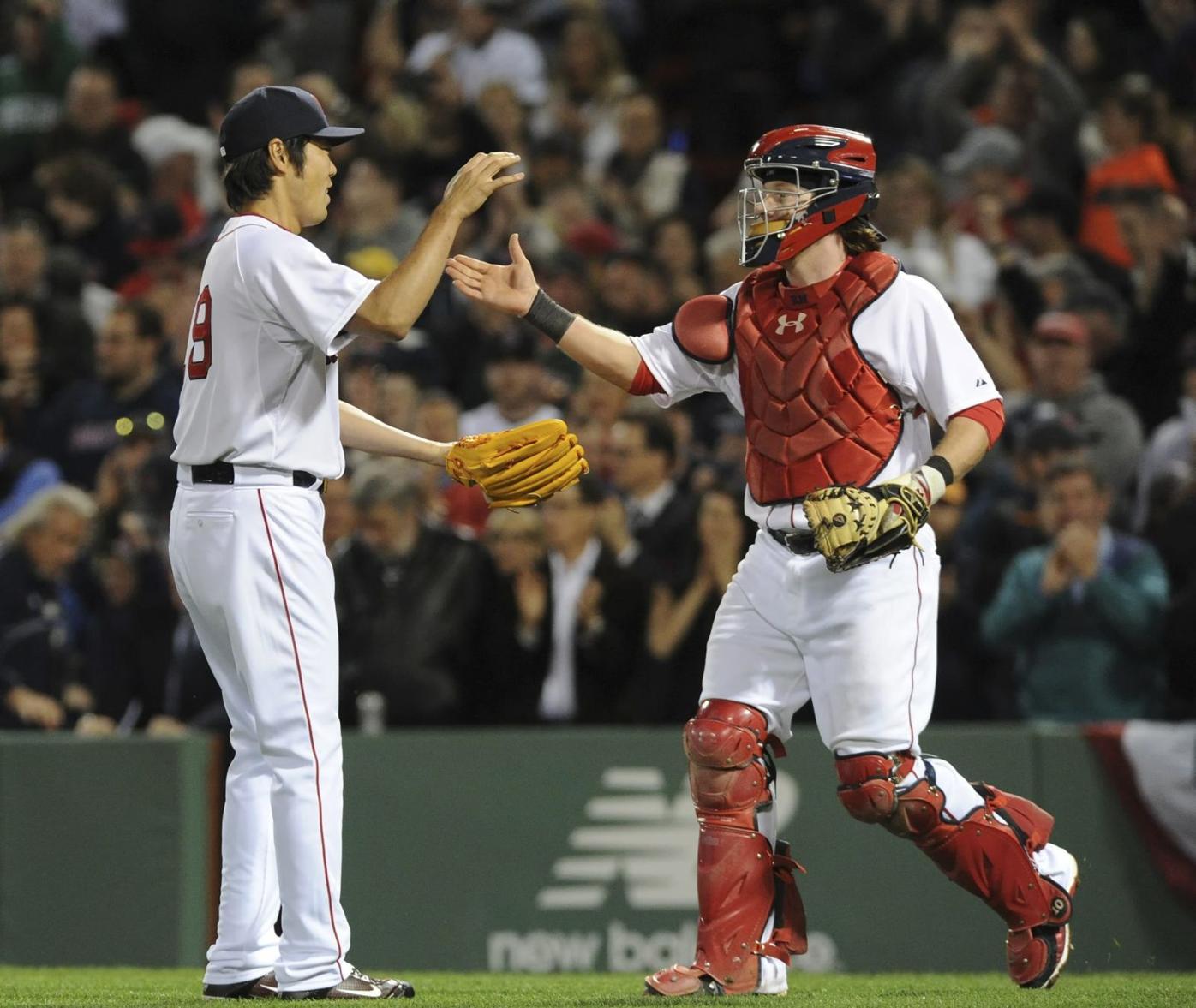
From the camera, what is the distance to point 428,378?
10.4 meters

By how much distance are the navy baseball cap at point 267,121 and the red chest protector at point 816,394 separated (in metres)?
1.31

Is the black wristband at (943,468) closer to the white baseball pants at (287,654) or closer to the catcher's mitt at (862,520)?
the catcher's mitt at (862,520)

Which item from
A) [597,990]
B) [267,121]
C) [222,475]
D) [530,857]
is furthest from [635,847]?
[267,121]

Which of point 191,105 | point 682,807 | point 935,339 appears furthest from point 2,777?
point 191,105

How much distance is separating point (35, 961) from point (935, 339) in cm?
436

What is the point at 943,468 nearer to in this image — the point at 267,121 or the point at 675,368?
the point at 675,368

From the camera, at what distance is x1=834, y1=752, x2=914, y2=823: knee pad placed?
5.00 m

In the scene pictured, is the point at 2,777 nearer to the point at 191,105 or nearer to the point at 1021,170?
the point at 1021,170

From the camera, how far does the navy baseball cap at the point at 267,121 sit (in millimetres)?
4973

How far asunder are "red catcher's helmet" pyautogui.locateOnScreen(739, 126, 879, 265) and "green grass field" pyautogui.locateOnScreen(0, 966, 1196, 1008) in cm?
200

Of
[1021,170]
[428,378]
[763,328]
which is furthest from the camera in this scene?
[1021,170]

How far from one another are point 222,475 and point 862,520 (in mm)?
1600

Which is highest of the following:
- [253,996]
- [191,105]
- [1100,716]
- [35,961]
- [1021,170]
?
[191,105]

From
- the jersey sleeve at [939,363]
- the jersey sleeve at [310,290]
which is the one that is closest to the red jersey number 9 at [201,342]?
the jersey sleeve at [310,290]
